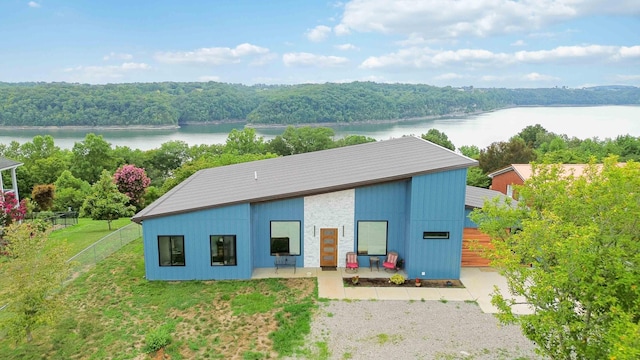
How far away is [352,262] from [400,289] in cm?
198

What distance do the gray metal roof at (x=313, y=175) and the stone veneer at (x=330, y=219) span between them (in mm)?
481

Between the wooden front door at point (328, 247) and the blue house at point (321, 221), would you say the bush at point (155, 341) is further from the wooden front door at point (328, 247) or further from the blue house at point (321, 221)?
the wooden front door at point (328, 247)

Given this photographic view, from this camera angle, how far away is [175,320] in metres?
11.0

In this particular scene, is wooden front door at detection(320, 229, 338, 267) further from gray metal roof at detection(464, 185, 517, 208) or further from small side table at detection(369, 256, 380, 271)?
gray metal roof at detection(464, 185, 517, 208)

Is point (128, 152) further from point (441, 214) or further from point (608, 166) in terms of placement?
point (608, 166)

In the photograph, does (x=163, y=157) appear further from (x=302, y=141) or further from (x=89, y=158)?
(x=302, y=141)

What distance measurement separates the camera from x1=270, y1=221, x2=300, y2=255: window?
1448 cm

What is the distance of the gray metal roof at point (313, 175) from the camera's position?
44.6 ft

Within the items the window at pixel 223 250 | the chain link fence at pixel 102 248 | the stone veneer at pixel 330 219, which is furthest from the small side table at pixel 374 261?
the chain link fence at pixel 102 248

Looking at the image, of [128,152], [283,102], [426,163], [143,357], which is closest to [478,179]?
[426,163]

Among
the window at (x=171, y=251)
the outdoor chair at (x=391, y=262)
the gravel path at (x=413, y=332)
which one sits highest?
the window at (x=171, y=251)

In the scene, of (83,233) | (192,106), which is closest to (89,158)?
(83,233)

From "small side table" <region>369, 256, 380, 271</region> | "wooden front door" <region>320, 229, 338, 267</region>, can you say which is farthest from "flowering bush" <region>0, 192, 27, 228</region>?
"small side table" <region>369, 256, 380, 271</region>

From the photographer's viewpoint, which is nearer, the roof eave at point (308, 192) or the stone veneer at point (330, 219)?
the roof eave at point (308, 192)
